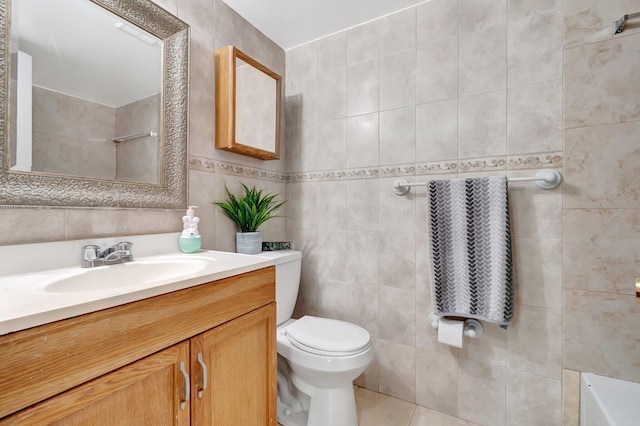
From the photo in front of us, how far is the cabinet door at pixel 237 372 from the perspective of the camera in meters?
0.79

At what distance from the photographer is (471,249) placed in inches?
53.2

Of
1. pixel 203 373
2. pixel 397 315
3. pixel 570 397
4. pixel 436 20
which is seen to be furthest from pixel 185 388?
pixel 436 20

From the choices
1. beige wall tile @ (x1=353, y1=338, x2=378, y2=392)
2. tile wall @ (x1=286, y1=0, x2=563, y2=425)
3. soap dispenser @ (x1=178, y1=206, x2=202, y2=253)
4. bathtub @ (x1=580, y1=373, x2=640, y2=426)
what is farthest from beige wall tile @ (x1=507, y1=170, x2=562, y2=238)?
soap dispenser @ (x1=178, y1=206, x2=202, y2=253)

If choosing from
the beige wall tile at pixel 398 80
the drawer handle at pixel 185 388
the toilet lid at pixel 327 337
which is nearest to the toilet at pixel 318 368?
the toilet lid at pixel 327 337

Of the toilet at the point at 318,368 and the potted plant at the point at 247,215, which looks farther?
the potted plant at the point at 247,215

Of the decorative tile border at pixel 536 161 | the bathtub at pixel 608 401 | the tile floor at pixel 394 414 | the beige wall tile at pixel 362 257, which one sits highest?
the decorative tile border at pixel 536 161

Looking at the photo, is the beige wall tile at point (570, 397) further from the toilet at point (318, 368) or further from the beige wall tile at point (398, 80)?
the beige wall tile at point (398, 80)

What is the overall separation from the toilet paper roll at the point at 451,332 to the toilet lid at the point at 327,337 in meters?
0.36

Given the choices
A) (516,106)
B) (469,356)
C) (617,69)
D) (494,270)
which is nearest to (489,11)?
(516,106)

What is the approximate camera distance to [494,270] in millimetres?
1297

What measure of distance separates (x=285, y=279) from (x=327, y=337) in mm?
392

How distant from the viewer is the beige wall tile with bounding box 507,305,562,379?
4.19 ft

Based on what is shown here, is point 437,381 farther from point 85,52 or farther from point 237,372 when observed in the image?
point 85,52

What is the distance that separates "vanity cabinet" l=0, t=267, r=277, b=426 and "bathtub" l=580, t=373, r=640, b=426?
1.17 meters
